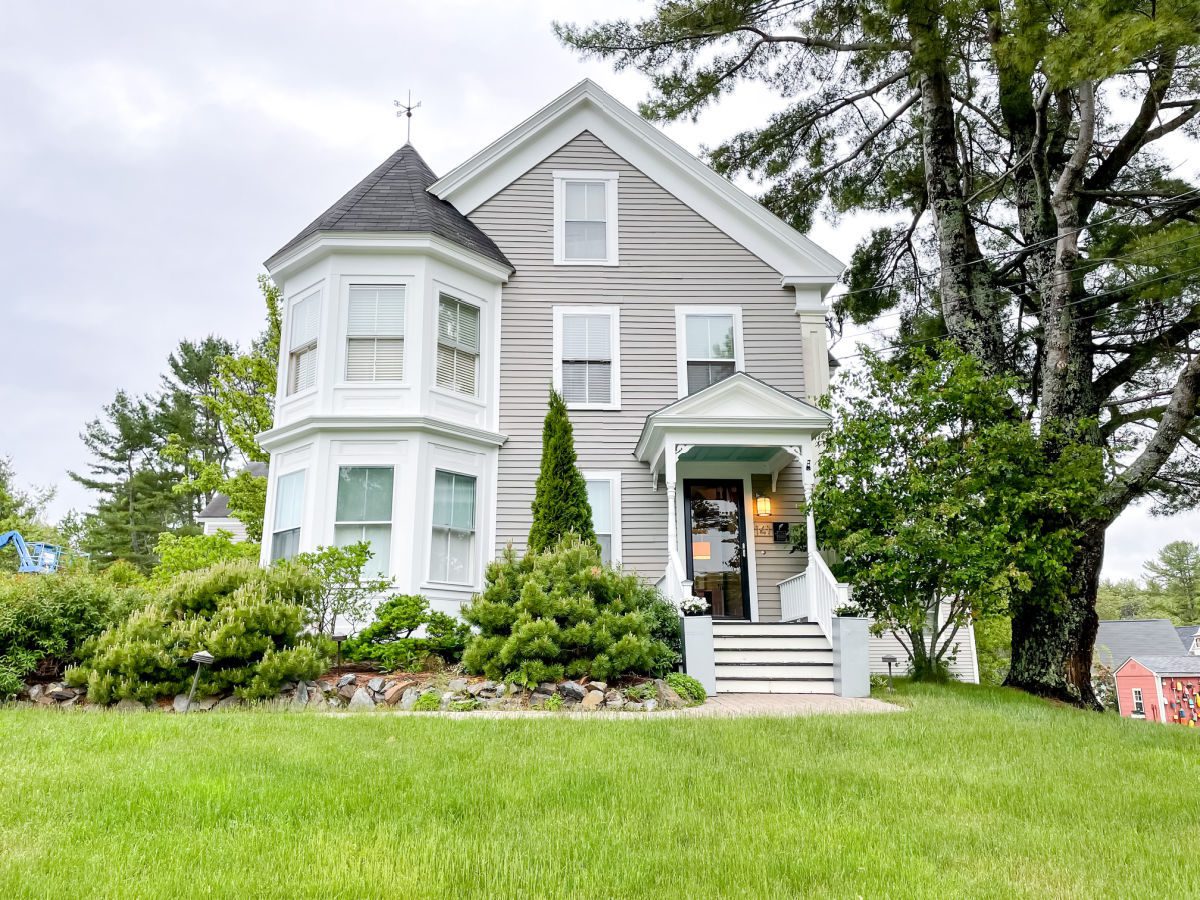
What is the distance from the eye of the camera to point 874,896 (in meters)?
2.82

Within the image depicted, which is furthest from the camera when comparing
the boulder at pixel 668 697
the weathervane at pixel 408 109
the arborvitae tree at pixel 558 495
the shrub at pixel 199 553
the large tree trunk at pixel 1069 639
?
the shrub at pixel 199 553

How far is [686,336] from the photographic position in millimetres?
12602

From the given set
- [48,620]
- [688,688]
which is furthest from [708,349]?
[48,620]

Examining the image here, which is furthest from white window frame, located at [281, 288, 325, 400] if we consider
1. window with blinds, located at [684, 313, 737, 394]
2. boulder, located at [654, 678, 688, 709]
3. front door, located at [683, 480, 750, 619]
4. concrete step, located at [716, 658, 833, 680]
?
concrete step, located at [716, 658, 833, 680]

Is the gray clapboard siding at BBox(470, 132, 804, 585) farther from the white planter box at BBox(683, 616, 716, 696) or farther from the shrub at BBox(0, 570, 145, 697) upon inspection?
the shrub at BBox(0, 570, 145, 697)

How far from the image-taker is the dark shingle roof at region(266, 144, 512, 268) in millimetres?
11422

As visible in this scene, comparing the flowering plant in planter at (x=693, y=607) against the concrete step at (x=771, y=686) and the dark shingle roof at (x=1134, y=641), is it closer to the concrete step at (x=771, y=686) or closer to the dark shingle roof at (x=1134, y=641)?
the concrete step at (x=771, y=686)

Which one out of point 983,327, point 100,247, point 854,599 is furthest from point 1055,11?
point 100,247

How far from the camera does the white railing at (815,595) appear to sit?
9773 millimetres

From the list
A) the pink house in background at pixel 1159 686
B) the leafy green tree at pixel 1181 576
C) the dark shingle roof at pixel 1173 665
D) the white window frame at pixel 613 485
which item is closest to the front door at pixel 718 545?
the white window frame at pixel 613 485

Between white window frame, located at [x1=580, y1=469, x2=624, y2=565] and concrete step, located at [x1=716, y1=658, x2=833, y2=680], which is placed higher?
white window frame, located at [x1=580, y1=469, x2=624, y2=565]

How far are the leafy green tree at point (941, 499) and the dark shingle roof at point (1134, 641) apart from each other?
22.9m

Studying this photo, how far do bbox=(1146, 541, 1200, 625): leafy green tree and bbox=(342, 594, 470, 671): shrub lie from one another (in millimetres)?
55305

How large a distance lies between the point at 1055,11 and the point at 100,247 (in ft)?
A: 112
